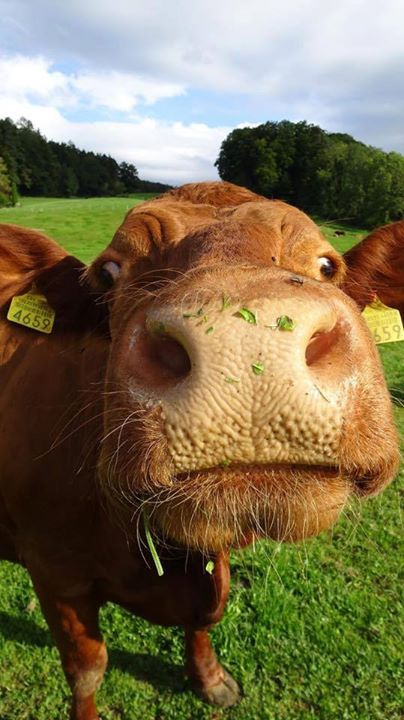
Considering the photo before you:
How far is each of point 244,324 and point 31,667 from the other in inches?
144

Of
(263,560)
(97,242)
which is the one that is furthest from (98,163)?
(263,560)

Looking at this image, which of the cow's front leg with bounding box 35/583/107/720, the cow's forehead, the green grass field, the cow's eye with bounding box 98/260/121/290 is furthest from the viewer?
the green grass field

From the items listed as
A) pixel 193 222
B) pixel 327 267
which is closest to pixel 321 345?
pixel 327 267

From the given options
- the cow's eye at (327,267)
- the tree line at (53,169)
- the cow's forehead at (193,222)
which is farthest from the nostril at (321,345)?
the tree line at (53,169)

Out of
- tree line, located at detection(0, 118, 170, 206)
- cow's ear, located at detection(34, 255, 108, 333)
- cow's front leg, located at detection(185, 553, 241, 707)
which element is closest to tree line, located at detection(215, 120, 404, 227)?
cow's ear, located at detection(34, 255, 108, 333)

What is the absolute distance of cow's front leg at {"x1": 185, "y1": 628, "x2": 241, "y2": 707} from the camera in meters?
3.56

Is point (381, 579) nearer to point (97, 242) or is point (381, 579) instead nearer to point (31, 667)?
point (31, 667)

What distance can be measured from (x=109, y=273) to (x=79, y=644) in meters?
2.34

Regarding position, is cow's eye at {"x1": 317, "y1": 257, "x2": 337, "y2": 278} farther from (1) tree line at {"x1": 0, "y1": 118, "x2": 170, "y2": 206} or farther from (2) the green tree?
(1) tree line at {"x1": 0, "y1": 118, "x2": 170, "y2": 206}

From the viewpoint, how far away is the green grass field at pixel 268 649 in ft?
11.5

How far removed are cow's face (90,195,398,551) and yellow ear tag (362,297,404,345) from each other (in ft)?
5.04

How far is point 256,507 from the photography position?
4.76 feet

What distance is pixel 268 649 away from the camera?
386 centimetres

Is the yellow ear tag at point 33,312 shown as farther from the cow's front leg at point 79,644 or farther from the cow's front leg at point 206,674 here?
the cow's front leg at point 206,674
